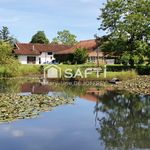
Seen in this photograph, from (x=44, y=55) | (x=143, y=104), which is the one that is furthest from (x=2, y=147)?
(x=44, y=55)

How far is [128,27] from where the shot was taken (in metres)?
48.6

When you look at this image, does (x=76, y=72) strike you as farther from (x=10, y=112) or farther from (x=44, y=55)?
(x=44, y=55)

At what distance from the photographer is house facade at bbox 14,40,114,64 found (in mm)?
69438

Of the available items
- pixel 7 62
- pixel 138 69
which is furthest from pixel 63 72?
pixel 138 69

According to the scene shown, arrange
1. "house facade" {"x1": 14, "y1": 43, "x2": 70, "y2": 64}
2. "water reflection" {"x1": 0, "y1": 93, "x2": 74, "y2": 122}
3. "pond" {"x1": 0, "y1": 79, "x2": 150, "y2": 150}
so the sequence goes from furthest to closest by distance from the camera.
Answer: "house facade" {"x1": 14, "y1": 43, "x2": 70, "y2": 64}
"water reflection" {"x1": 0, "y1": 93, "x2": 74, "y2": 122}
"pond" {"x1": 0, "y1": 79, "x2": 150, "y2": 150}

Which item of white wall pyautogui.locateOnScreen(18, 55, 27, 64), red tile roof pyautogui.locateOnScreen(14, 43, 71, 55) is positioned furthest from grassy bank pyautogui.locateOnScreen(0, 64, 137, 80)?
red tile roof pyautogui.locateOnScreen(14, 43, 71, 55)

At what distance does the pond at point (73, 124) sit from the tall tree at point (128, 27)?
71.7 ft

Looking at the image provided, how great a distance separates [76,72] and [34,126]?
2888 cm

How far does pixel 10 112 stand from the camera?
20.1 meters

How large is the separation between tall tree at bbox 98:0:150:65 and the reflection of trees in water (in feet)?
65.5

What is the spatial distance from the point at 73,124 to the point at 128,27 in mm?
31794

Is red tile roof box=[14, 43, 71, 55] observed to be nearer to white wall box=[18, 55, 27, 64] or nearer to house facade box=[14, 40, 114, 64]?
house facade box=[14, 40, 114, 64]

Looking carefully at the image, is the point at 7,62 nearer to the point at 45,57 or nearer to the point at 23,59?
the point at 23,59

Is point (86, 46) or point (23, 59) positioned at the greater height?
point (86, 46)
